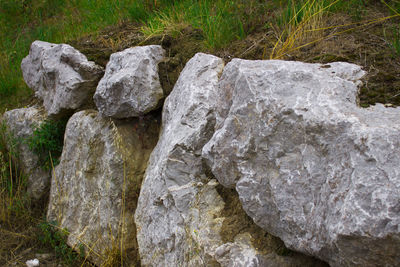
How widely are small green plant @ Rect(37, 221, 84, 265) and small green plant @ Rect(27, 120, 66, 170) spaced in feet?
2.31

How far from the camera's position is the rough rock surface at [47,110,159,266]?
3115 millimetres

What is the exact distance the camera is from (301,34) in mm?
2812

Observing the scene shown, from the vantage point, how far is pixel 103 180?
3260 mm

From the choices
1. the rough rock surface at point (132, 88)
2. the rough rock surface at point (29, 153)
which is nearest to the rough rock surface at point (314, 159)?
the rough rock surface at point (132, 88)

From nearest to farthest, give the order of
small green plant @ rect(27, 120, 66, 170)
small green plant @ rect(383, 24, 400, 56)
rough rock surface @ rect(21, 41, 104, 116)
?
small green plant @ rect(383, 24, 400, 56) → rough rock surface @ rect(21, 41, 104, 116) → small green plant @ rect(27, 120, 66, 170)

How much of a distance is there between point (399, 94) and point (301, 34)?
3.36 ft

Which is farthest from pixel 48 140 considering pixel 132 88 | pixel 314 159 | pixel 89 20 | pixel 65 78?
pixel 314 159

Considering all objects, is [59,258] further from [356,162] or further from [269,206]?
[356,162]

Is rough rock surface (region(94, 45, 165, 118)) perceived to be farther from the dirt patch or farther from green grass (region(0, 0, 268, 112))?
green grass (region(0, 0, 268, 112))

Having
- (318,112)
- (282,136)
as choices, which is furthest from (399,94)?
(282,136)

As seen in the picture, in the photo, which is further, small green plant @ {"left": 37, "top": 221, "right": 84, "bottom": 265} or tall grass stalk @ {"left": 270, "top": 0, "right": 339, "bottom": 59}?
small green plant @ {"left": 37, "top": 221, "right": 84, "bottom": 265}

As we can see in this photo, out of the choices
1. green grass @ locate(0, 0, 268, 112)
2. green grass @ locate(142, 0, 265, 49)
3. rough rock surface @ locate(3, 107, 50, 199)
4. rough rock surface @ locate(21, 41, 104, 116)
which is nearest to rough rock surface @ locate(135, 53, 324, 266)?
green grass @ locate(142, 0, 265, 49)

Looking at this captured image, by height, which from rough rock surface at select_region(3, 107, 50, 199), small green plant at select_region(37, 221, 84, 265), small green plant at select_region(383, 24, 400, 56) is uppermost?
small green plant at select_region(383, 24, 400, 56)

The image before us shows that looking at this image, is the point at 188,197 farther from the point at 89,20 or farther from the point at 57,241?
the point at 89,20
